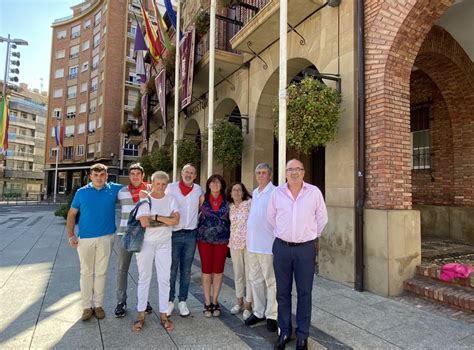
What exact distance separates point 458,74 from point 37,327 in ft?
31.0

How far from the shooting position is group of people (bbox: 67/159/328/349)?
3500 millimetres

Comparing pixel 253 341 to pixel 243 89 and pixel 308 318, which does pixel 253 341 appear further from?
pixel 243 89

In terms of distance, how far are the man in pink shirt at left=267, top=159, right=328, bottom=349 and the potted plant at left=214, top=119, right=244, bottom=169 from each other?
5.40 m

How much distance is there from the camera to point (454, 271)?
4684mm

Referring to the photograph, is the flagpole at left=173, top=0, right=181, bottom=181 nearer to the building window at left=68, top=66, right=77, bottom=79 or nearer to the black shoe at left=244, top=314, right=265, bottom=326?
the black shoe at left=244, top=314, right=265, bottom=326

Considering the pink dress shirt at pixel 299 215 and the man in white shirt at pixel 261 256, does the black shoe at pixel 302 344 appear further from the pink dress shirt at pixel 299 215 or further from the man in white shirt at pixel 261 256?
the pink dress shirt at pixel 299 215

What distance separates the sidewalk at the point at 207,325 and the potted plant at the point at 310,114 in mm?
2502

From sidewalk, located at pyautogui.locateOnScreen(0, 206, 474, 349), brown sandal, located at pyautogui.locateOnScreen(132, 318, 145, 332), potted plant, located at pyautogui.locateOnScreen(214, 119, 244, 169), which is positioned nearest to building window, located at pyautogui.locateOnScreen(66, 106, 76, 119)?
potted plant, located at pyautogui.locateOnScreen(214, 119, 244, 169)

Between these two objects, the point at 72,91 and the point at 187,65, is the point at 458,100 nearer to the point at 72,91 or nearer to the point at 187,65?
the point at 187,65

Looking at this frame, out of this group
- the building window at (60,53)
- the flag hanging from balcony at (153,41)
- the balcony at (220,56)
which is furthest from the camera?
the building window at (60,53)

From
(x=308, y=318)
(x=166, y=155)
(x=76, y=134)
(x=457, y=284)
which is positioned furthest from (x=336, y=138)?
(x=76, y=134)

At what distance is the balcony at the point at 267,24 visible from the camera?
6898 mm

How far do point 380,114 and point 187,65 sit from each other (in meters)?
6.85

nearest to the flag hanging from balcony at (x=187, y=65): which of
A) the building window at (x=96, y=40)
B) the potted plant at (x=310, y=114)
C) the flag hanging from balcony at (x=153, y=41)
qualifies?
the flag hanging from balcony at (x=153, y=41)
